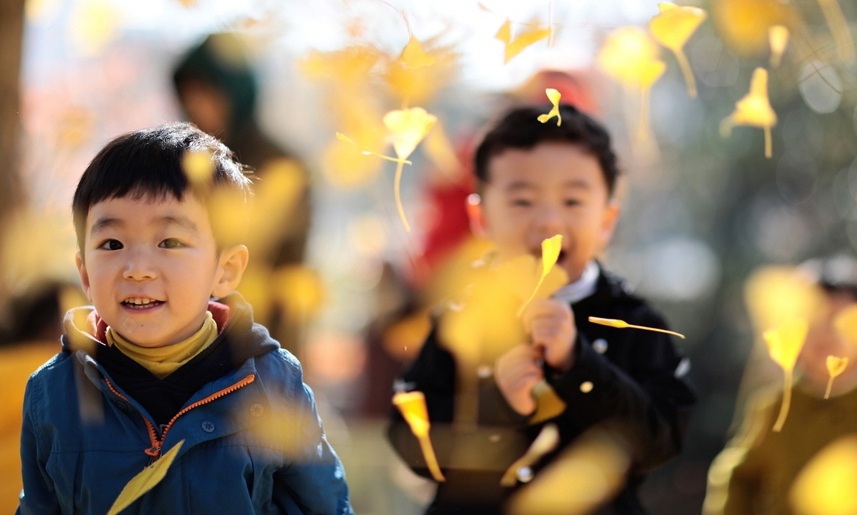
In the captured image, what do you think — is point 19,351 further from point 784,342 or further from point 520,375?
point 784,342

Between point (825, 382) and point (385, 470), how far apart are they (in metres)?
2.05

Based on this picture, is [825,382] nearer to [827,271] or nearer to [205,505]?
[827,271]

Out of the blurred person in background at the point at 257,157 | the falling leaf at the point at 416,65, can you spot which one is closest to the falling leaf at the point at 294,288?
the blurred person in background at the point at 257,157

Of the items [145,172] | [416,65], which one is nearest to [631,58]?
[416,65]

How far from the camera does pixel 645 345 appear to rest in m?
2.33

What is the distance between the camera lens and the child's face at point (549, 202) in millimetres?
2252

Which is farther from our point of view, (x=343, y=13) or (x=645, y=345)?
(x=343, y=13)

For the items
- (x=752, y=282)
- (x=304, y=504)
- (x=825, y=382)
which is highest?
(x=304, y=504)

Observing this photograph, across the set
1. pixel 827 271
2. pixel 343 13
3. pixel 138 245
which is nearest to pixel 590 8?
pixel 343 13

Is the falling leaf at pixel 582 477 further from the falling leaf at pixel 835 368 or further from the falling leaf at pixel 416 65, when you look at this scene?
the falling leaf at pixel 416 65

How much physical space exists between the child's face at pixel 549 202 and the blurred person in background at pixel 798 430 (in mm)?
672

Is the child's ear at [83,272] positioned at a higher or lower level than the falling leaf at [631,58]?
higher

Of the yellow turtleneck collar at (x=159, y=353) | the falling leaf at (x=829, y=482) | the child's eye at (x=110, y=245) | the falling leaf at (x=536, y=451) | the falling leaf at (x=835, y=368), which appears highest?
the child's eye at (x=110, y=245)

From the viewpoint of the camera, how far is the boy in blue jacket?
1695 millimetres
